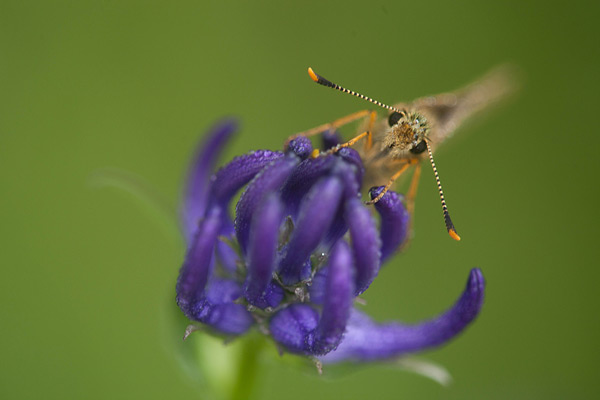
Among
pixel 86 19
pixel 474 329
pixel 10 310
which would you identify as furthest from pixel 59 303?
pixel 474 329

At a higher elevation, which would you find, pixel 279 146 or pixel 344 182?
pixel 279 146

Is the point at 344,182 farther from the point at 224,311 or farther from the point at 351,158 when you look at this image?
the point at 224,311

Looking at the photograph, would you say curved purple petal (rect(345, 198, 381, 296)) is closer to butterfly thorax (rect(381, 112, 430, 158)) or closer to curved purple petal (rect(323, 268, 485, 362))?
curved purple petal (rect(323, 268, 485, 362))

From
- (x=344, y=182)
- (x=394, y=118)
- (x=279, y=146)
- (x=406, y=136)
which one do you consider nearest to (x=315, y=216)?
(x=344, y=182)

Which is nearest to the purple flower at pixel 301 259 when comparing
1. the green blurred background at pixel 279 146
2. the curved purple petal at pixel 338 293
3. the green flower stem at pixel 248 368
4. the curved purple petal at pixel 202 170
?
the curved purple petal at pixel 338 293

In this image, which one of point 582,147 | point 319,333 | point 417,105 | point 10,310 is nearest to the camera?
point 319,333

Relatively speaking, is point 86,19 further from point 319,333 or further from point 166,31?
point 319,333
